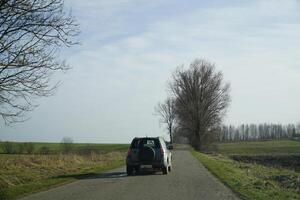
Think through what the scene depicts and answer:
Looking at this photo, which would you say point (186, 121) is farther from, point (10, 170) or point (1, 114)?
point (1, 114)

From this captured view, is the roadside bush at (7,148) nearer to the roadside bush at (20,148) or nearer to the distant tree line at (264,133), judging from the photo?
the roadside bush at (20,148)

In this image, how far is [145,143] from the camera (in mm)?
26094

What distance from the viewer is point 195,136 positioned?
8525cm

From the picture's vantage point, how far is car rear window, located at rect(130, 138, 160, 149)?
26.0 meters

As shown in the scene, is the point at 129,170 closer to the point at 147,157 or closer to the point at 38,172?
the point at 147,157

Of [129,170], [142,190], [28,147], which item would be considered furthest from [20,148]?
[142,190]

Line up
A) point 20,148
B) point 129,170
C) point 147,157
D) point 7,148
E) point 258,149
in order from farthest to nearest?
point 258,149, point 20,148, point 7,148, point 129,170, point 147,157

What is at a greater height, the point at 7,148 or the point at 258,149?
the point at 7,148

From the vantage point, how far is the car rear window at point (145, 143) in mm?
26016

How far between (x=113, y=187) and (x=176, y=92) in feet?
220

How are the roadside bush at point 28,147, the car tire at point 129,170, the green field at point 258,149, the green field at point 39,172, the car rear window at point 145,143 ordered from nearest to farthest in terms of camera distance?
the green field at point 39,172 < the car tire at point 129,170 < the car rear window at point 145,143 < the roadside bush at point 28,147 < the green field at point 258,149

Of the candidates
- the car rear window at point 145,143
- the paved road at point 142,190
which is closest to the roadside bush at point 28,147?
the car rear window at point 145,143

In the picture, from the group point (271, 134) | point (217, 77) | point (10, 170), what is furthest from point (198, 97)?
point (271, 134)

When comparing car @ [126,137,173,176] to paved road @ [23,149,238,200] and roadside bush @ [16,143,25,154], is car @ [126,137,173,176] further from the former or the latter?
roadside bush @ [16,143,25,154]
